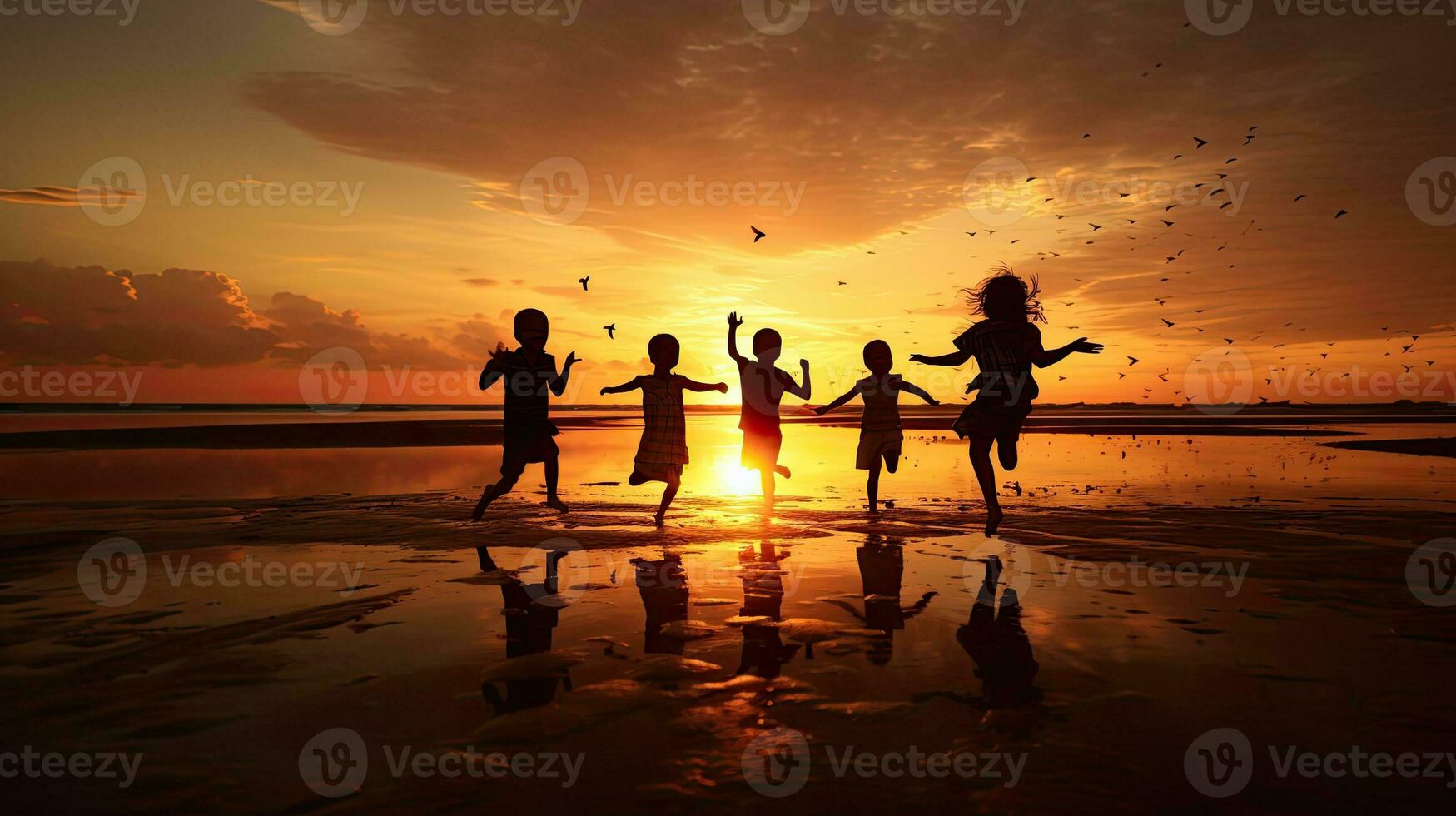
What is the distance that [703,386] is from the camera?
11195 millimetres

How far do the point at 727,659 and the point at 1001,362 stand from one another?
678cm

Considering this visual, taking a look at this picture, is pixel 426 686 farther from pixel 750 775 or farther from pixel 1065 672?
pixel 1065 672

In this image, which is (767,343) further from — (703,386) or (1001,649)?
(1001,649)

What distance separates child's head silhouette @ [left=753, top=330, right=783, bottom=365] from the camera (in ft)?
36.2

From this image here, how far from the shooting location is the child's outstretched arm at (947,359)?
9.72 m

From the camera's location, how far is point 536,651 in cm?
480

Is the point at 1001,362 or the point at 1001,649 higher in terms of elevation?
the point at 1001,362

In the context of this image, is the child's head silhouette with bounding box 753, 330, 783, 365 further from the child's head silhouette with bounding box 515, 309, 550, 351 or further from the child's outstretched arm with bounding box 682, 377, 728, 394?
the child's head silhouette with bounding box 515, 309, 550, 351

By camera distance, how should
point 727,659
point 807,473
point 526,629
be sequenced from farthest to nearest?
point 807,473
point 526,629
point 727,659

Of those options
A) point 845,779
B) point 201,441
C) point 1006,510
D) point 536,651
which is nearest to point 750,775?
point 845,779

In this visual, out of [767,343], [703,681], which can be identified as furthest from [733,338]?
[703,681]

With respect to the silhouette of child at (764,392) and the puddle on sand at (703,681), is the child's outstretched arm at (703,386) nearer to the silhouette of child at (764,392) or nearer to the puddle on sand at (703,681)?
the silhouette of child at (764,392)

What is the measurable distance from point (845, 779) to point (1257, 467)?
2034 cm

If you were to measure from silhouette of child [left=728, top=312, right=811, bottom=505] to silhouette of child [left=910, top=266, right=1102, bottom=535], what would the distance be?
233 cm
